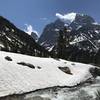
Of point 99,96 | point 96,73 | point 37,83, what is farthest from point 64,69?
point 99,96

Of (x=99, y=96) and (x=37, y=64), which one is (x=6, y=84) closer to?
(x=99, y=96)

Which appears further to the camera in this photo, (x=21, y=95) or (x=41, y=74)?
(x=41, y=74)

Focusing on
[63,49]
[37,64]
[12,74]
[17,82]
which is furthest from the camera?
[63,49]

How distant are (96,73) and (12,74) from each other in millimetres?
29539

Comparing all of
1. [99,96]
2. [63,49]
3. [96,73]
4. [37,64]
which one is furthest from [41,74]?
[63,49]

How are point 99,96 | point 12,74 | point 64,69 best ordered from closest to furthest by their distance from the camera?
point 99,96, point 12,74, point 64,69

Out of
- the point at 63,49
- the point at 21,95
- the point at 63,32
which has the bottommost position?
the point at 21,95

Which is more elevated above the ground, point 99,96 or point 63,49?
point 63,49

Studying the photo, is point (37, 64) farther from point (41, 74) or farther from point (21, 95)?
point (21, 95)

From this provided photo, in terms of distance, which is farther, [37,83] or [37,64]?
[37,64]

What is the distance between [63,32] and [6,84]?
270 feet

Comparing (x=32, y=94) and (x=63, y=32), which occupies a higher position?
(x=63, y=32)

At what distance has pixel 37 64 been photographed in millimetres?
39438

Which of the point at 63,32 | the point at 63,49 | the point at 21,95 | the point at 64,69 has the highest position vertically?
the point at 63,32
